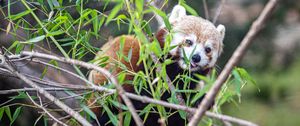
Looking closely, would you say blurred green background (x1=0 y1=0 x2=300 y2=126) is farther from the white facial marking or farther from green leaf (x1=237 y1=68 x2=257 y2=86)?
green leaf (x1=237 y1=68 x2=257 y2=86)

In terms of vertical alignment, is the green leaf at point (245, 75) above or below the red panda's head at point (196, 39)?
above

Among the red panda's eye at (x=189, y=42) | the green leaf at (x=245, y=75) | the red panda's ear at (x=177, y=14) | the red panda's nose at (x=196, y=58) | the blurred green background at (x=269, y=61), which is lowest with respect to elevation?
the blurred green background at (x=269, y=61)

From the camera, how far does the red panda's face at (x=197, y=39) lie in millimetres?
3509

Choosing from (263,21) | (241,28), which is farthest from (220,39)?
(263,21)

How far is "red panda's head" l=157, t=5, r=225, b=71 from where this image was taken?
138 inches

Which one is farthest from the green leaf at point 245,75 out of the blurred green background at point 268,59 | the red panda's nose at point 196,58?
the blurred green background at point 268,59

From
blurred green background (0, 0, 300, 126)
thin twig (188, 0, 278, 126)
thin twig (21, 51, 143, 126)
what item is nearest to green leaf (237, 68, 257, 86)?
thin twig (21, 51, 143, 126)

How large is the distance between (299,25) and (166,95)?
215cm

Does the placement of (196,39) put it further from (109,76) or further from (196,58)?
(109,76)

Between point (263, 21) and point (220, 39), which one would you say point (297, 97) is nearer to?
point (220, 39)

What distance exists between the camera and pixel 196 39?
3592 millimetres

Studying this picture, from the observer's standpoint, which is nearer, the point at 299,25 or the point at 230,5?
the point at 299,25

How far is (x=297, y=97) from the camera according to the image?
14.4ft

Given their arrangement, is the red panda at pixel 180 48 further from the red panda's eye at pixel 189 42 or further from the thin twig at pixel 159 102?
the thin twig at pixel 159 102
